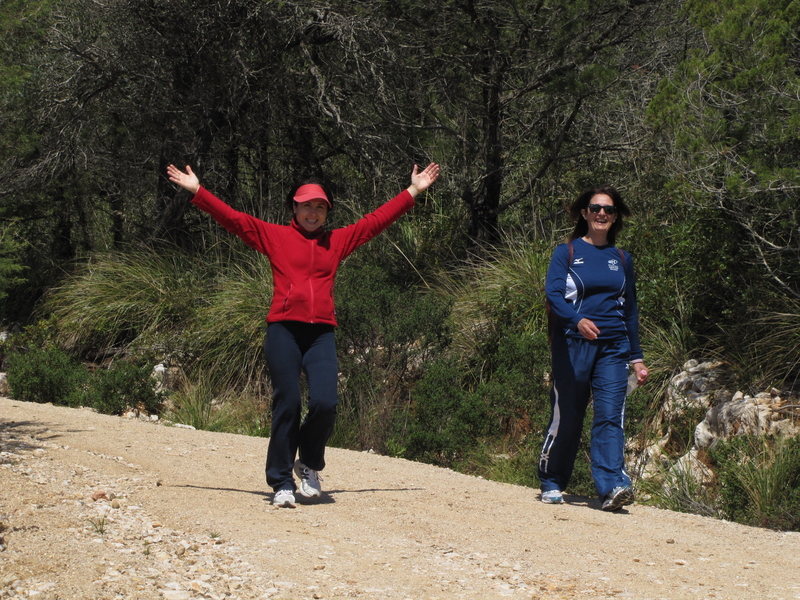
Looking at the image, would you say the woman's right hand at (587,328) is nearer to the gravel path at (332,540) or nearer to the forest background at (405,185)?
the gravel path at (332,540)

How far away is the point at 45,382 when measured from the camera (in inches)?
404

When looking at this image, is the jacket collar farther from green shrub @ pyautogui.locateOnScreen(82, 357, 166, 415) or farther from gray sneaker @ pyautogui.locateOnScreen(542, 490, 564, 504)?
green shrub @ pyautogui.locateOnScreen(82, 357, 166, 415)

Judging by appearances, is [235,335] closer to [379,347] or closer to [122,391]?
[122,391]

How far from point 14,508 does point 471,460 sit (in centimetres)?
442

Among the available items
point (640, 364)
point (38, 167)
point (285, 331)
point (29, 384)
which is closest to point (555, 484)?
point (640, 364)

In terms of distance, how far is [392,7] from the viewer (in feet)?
40.1

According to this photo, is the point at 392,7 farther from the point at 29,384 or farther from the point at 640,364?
the point at 640,364

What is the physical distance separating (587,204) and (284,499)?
2.58 metres

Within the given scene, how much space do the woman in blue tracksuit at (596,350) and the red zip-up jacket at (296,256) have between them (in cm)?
133

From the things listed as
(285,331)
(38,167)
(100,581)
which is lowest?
(100,581)

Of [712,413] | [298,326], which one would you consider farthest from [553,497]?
[712,413]

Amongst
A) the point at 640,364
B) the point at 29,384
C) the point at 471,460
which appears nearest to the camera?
the point at 640,364

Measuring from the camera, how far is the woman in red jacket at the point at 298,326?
5164 mm

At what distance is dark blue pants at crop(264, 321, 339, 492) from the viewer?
515cm
